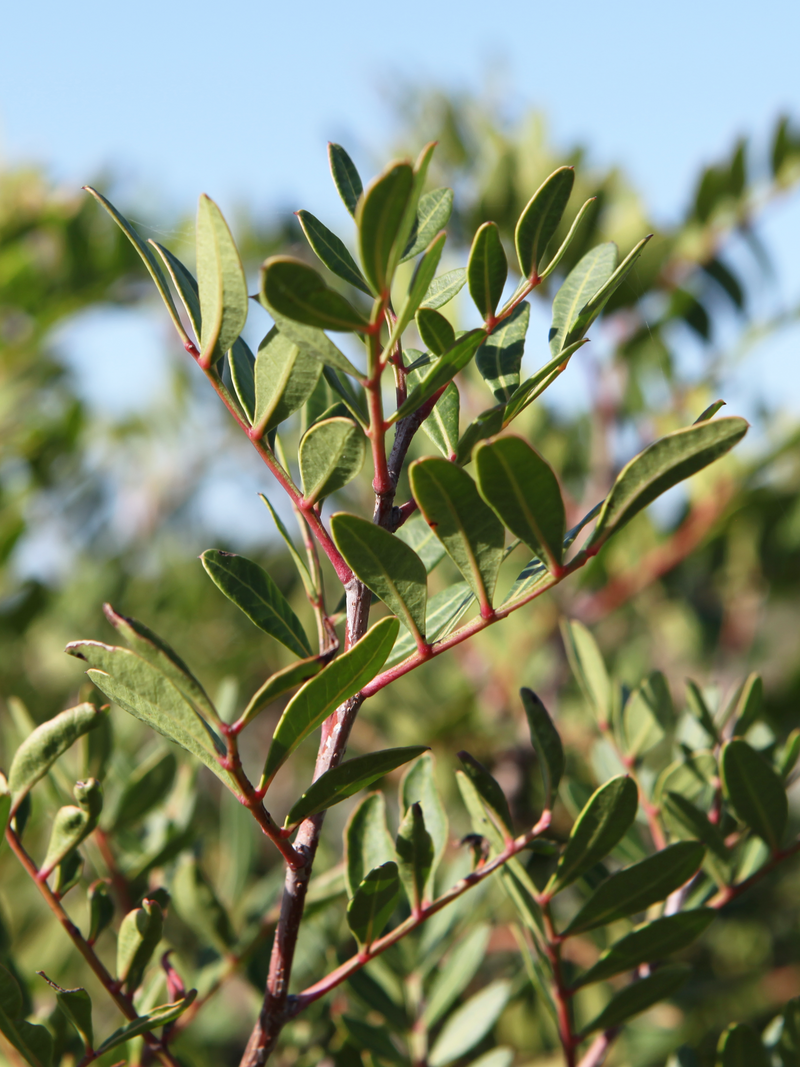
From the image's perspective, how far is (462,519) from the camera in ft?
1.21

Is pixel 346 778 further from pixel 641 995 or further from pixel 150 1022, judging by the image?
pixel 641 995

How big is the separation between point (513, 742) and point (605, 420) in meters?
0.53

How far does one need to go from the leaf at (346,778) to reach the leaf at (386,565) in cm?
5

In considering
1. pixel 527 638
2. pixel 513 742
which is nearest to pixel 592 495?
pixel 527 638

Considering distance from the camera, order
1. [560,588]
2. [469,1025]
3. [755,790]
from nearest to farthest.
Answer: [755,790] → [469,1025] → [560,588]

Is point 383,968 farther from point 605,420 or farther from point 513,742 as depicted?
point 605,420

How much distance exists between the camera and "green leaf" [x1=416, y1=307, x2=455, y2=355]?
14.9 inches

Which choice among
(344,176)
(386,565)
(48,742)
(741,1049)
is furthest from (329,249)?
(741,1049)

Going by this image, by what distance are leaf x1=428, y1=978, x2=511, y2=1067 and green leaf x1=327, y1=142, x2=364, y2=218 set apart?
21.1 inches

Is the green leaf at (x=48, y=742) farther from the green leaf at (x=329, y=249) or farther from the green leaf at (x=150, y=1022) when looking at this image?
the green leaf at (x=329, y=249)

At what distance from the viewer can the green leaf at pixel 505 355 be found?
0.44 metres

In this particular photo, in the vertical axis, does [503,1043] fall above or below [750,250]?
below

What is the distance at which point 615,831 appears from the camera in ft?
1.52

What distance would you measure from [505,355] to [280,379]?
117 mm
